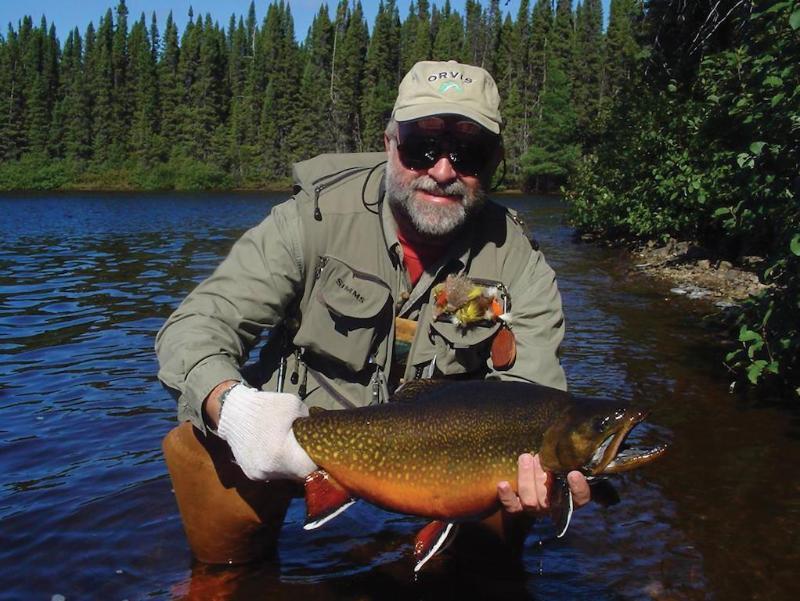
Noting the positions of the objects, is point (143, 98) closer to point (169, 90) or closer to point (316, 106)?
point (169, 90)

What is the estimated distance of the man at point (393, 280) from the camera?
3.57 meters

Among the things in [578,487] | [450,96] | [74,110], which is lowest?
[578,487]

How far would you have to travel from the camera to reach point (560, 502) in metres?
3.01

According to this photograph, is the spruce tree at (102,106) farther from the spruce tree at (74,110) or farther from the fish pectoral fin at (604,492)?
the fish pectoral fin at (604,492)

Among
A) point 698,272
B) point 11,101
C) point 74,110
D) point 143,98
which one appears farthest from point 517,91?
point 698,272

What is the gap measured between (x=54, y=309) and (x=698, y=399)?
380 inches

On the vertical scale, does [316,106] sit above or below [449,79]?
above

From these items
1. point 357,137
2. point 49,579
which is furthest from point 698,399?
point 357,137

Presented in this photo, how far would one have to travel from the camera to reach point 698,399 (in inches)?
267

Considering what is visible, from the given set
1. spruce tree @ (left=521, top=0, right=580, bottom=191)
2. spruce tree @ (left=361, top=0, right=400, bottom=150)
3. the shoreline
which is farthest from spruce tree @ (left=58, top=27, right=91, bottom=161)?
the shoreline

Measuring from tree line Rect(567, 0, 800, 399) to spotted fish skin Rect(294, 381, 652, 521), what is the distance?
314 cm

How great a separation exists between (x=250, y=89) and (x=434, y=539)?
8171cm

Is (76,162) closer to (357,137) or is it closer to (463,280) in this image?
(357,137)

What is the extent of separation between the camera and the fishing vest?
3.72m
